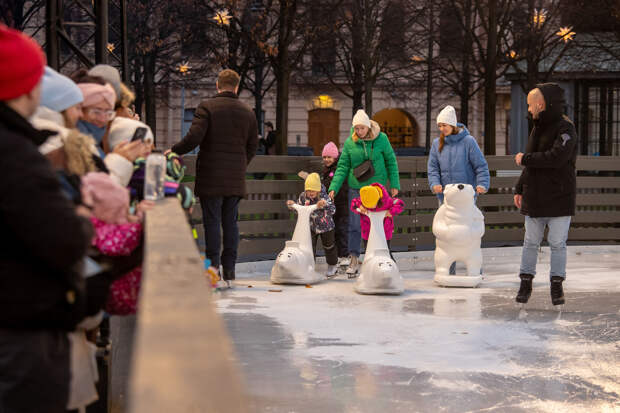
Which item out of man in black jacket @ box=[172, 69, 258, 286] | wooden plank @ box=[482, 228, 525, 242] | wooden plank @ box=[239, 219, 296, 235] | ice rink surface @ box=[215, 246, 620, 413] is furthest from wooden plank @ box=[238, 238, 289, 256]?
wooden plank @ box=[482, 228, 525, 242]

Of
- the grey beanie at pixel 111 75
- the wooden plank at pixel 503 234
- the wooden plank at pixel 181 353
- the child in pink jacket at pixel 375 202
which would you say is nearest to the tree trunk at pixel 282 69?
the wooden plank at pixel 503 234

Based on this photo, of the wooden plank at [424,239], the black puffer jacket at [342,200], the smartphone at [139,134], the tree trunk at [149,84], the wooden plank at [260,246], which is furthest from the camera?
the tree trunk at [149,84]

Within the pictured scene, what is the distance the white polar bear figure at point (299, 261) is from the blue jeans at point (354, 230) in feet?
2.04

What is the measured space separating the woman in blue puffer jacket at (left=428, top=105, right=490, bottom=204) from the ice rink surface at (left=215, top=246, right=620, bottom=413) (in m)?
1.13

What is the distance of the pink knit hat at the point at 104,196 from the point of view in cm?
351

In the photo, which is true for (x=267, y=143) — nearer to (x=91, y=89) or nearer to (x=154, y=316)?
(x=91, y=89)

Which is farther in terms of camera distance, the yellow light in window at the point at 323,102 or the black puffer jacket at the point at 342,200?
the yellow light in window at the point at 323,102

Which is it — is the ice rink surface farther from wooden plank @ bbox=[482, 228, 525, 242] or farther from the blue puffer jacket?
wooden plank @ bbox=[482, 228, 525, 242]

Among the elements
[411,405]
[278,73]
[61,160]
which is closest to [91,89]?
[61,160]

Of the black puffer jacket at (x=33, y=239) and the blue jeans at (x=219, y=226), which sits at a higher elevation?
the black puffer jacket at (x=33, y=239)

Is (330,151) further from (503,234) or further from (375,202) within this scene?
(503,234)

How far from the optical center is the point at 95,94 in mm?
4379

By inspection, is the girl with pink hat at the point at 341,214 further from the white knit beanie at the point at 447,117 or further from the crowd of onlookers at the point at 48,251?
the crowd of onlookers at the point at 48,251

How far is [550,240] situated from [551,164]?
0.69m
